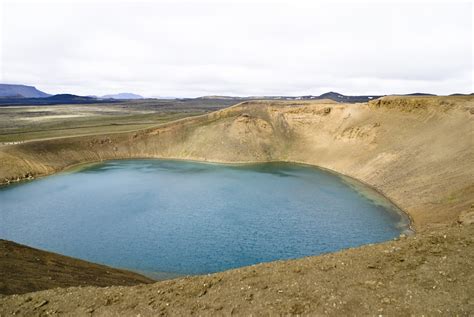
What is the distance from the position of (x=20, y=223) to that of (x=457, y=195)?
37.7 metres

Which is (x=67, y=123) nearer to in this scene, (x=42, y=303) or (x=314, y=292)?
(x=42, y=303)

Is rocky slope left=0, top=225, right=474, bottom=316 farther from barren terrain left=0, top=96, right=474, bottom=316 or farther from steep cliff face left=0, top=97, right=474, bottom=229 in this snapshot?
steep cliff face left=0, top=97, right=474, bottom=229

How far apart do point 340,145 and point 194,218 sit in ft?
112

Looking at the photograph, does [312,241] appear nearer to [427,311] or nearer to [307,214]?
[307,214]

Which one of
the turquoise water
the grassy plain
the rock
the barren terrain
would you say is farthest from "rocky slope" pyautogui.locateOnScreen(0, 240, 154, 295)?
the grassy plain

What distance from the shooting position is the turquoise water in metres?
23.8

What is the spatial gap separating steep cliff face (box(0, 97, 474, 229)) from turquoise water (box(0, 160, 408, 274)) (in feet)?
11.9

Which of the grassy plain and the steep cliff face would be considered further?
the grassy plain

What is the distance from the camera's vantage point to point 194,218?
102 feet

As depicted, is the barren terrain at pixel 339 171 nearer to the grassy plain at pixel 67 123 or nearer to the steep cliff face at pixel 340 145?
the steep cliff face at pixel 340 145

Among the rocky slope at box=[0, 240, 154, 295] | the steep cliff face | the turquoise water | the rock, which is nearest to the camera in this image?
the rock

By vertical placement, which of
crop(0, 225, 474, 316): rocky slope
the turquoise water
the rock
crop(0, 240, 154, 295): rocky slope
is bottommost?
the turquoise water

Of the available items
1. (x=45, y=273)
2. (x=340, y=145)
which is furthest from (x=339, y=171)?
(x=45, y=273)

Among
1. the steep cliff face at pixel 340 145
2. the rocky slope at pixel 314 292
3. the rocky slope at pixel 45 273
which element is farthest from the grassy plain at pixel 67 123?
the rocky slope at pixel 314 292
